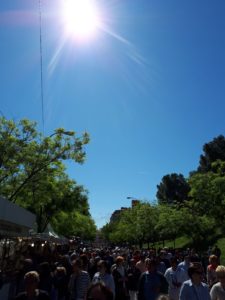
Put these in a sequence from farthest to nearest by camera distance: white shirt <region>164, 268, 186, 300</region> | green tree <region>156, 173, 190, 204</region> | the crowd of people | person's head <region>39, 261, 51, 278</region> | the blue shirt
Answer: green tree <region>156, 173, 190, 204</region> → white shirt <region>164, 268, 186, 300</region> → person's head <region>39, 261, 51, 278</region> → the blue shirt → the crowd of people

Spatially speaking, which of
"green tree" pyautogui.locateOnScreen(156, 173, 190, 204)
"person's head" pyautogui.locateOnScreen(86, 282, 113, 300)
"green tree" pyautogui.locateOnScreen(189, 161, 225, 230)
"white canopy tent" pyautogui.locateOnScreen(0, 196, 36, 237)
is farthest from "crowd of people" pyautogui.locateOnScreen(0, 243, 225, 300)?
"green tree" pyautogui.locateOnScreen(156, 173, 190, 204)

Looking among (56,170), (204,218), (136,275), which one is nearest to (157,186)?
(204,218)

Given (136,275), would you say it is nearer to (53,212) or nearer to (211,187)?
(211,187)

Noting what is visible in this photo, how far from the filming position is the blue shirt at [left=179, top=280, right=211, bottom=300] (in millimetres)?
7012

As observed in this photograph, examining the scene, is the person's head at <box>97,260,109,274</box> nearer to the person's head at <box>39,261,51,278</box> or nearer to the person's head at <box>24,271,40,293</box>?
the person's head at <box>39,261,51,278</box>

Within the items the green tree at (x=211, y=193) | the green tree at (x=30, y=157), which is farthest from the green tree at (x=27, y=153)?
the green tree at (x=211, y=193)

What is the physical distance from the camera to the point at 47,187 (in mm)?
28828

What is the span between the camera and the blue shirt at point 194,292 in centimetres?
701

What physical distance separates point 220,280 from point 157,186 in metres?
96.7

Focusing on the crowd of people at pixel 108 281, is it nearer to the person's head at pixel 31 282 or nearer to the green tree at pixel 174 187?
the person's head at pixel 31 282

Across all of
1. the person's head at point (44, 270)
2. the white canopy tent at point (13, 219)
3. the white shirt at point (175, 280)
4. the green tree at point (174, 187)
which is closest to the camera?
the person's head at point (44, 270)

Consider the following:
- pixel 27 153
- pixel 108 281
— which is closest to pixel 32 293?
pixel 108 281

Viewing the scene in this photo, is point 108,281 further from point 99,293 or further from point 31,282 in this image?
point 99,293

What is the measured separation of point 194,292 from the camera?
277 inches
